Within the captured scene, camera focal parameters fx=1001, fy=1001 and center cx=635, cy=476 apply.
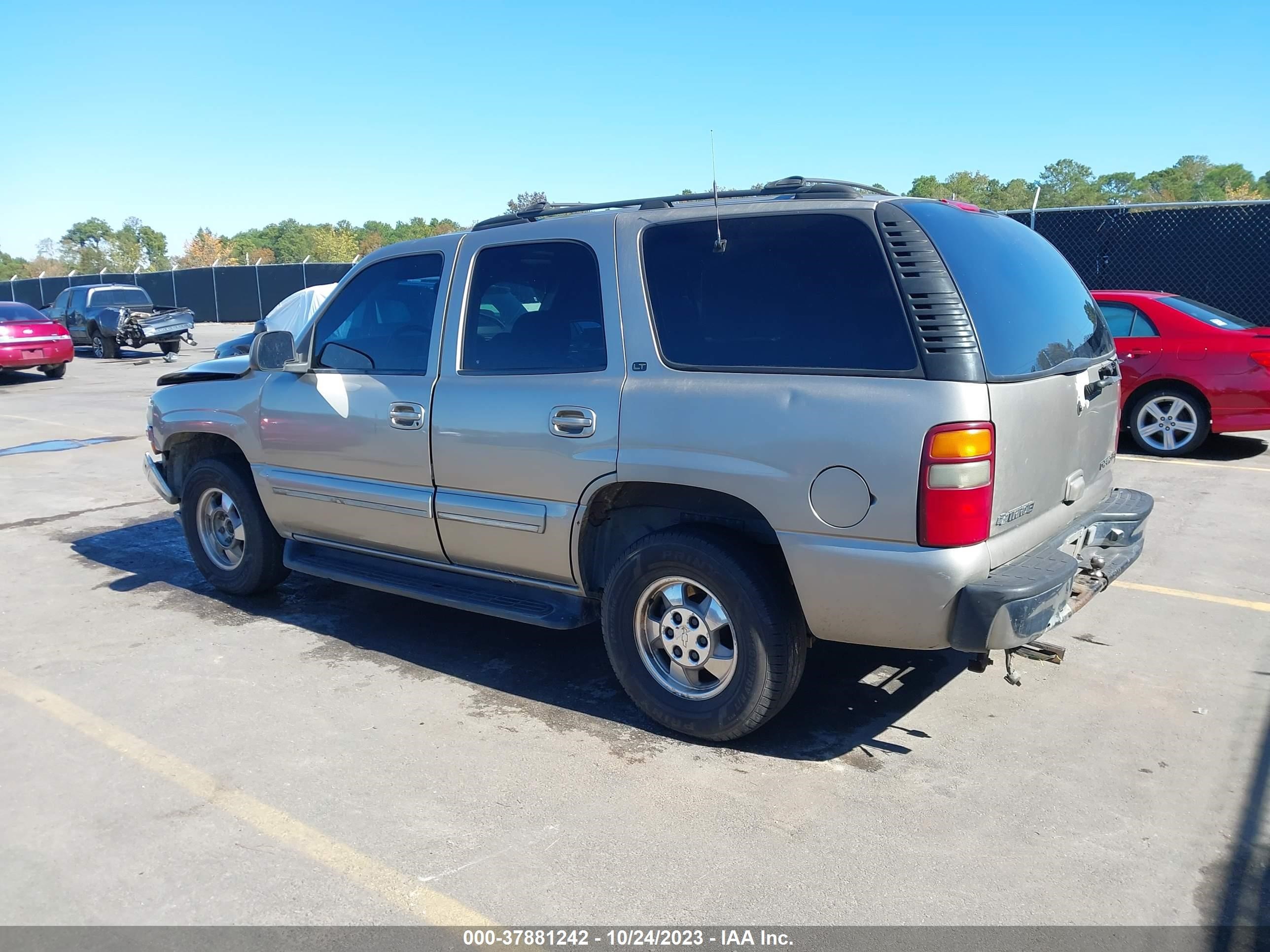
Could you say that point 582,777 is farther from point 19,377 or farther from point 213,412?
point 19,377

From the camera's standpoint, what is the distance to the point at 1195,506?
7668mm

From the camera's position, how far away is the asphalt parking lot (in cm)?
307

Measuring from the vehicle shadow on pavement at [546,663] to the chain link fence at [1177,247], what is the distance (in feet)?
34.4

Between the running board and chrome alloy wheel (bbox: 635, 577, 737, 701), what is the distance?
399 mm

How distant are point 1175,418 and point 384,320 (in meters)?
7.87

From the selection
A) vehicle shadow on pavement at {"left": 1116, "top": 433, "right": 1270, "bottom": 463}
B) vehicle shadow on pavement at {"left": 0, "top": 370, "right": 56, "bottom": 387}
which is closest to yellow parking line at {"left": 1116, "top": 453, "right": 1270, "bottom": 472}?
vehicle shadow on pavement at {"left": 1116, "top": 433, "right": 1270, "bottom": 463}

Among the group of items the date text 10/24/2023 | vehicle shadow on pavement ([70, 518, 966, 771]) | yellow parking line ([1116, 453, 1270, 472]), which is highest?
yellow parking line ([1116, 453, 1270, 472])

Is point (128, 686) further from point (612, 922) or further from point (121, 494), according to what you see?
point (121, 494)

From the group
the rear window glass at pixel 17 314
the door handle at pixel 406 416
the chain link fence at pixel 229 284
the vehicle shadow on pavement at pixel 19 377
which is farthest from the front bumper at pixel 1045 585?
the chain link fence at pixel 229 284

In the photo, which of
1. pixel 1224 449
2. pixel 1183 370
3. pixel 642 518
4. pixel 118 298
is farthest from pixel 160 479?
pixel 118 298

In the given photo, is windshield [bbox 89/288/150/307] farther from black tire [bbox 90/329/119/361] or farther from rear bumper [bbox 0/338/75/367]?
rear bumper [bbox 0/338/75/367]

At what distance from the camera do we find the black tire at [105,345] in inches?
953

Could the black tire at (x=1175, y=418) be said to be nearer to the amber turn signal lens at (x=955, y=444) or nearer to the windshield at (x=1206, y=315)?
the windshield at (x=1206, y=315)

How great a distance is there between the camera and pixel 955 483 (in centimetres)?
334
